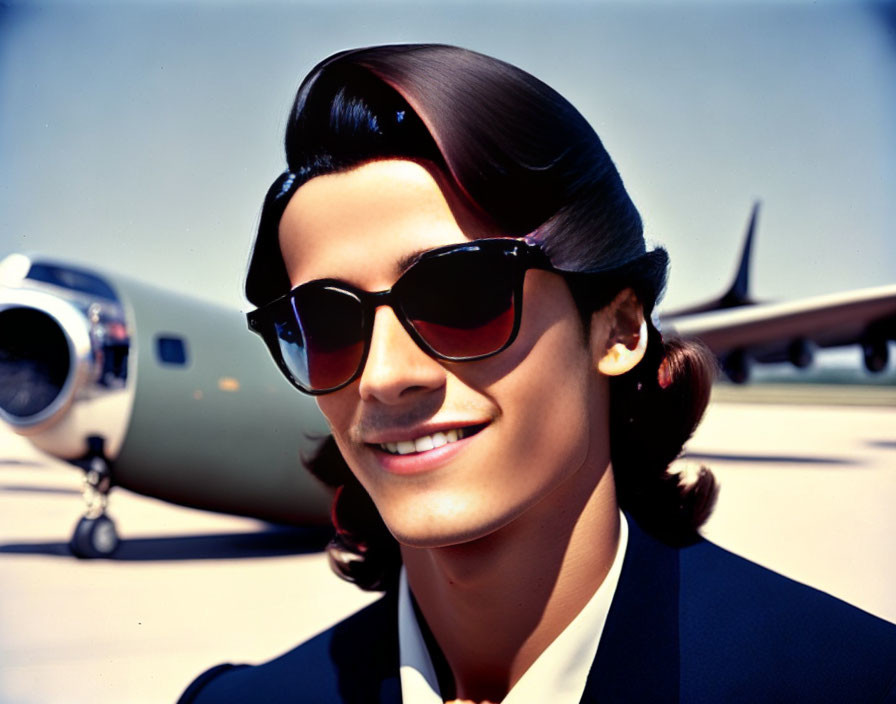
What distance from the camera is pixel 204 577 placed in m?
5.50

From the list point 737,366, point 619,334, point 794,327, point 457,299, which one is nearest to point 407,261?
point 457,299

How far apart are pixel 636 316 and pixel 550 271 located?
229 millimetres

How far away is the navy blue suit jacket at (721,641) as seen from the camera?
42.4 inches

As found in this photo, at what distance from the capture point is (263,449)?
5477 millimetres

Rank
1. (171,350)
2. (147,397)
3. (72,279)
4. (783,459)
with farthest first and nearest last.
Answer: (783,459) < (171,350) < (147,397) < (72,279)

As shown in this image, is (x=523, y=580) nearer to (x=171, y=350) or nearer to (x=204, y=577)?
(x=171, y=350)

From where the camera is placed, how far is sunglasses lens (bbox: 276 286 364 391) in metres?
1.10

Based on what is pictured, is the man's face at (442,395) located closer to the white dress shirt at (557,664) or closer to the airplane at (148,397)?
the white dress shirt at (557,664)

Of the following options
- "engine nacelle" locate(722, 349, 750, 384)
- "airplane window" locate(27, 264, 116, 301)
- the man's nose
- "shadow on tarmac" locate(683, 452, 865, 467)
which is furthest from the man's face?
"shadow on tarmac" locate(683, 452, 865, 467)

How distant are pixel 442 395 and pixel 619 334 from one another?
346mm

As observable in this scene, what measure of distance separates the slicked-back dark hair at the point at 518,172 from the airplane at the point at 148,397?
3.43 metres

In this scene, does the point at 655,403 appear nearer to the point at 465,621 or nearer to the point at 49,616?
the point at 465,621

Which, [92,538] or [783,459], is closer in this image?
[92,538]

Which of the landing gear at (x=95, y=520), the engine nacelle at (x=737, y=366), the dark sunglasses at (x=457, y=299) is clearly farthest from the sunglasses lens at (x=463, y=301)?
the engine nacelle at (x=737, y=366)
